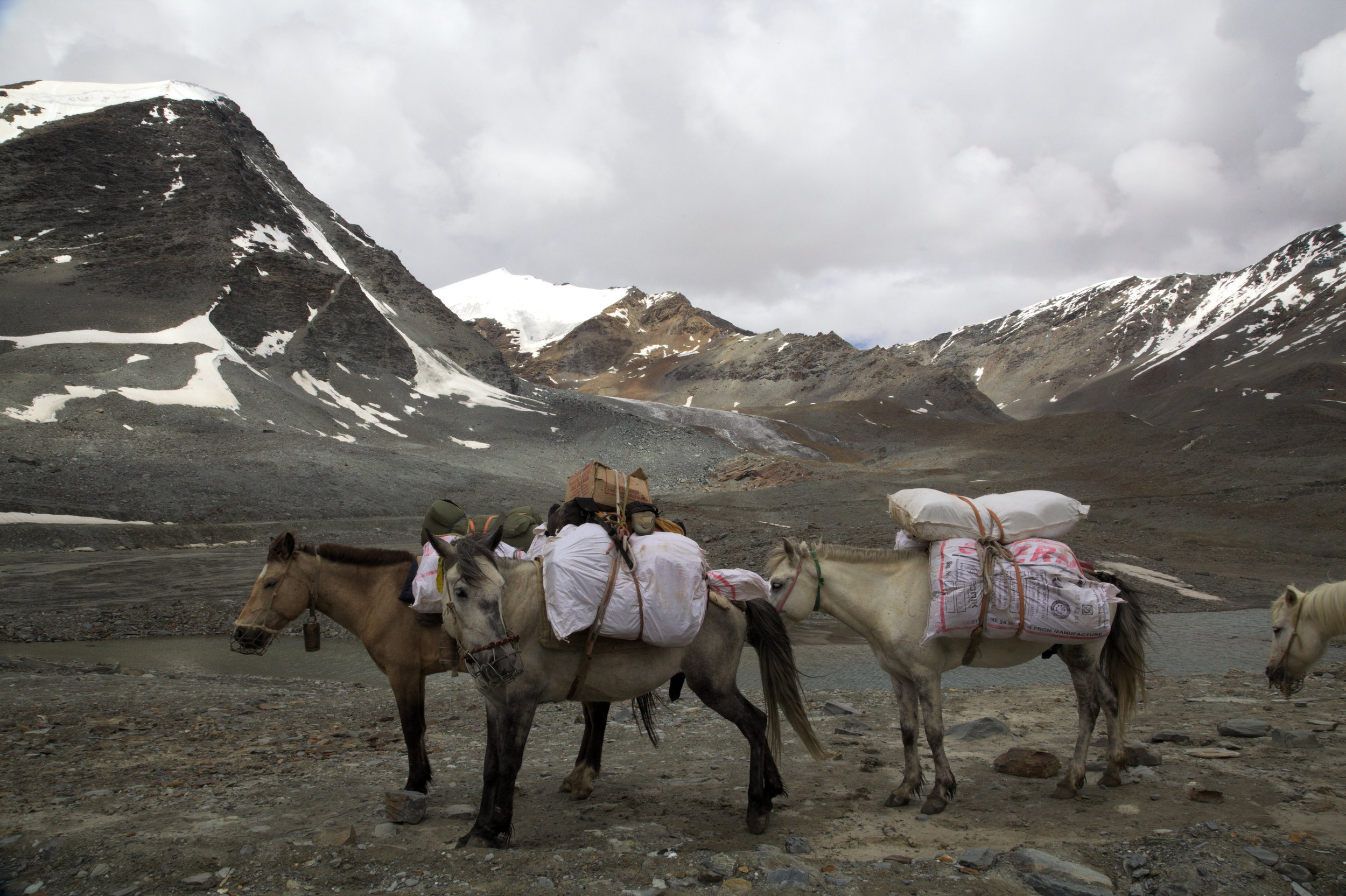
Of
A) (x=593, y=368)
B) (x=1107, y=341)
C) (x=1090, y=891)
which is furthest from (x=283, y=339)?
(x=1107, y=341)

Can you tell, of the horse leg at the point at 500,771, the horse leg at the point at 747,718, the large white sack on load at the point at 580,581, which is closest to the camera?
the horse leg at the point at 500,771

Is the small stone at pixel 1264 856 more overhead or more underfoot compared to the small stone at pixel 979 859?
more overhead

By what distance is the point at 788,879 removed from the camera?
3947 millimetres

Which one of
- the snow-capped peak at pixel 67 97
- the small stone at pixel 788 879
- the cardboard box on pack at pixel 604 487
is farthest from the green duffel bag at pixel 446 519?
the snow-capped peak at pixel 67 97

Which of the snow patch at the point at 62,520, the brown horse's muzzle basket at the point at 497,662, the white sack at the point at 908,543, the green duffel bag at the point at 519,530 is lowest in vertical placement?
the snow patch at the point at 62,520

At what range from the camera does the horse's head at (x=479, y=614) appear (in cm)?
446

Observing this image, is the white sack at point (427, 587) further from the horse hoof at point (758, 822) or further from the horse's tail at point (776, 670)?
the horse hoof at point (758, 822)

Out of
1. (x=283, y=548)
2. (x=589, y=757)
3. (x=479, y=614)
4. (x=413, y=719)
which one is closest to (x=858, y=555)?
(x=589, y=757)

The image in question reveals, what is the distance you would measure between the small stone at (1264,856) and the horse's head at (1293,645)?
1.71m

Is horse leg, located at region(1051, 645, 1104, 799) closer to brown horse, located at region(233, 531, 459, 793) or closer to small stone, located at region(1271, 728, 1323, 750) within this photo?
small stone, located at region(1271, 728, 1323, 750)

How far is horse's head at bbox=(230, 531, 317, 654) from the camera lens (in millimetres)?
5566

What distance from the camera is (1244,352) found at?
5295 inches

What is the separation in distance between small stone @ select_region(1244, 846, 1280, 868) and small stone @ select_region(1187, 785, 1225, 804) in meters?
1.06

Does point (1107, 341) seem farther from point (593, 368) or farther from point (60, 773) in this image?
point (60, 773)
